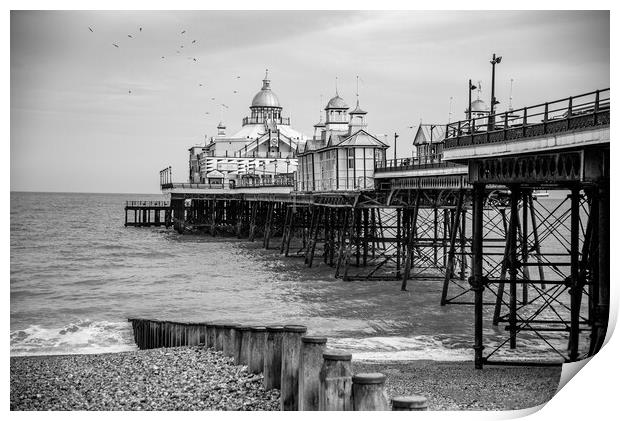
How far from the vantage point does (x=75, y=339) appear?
22188 millimetres

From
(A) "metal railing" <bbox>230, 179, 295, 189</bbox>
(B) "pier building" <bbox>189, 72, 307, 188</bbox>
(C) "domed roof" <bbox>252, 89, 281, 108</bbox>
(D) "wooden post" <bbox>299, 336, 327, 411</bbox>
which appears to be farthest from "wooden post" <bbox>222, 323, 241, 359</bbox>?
(C) "domed roof" <bbox>252, 89, 281, 108</bbox>

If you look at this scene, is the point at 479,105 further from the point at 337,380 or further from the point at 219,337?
the point at 337,380

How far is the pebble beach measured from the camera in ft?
41.2

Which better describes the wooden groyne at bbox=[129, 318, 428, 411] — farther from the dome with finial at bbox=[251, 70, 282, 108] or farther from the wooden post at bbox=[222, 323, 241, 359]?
the dome with finial at bbox=[251, 70, 282, 108]

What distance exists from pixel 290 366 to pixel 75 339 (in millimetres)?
12333

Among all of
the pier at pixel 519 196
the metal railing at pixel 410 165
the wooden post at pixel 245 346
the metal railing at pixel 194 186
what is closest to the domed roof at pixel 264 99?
the metal railing at pixel 194 186

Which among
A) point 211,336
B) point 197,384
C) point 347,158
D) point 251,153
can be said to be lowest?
point 197,384

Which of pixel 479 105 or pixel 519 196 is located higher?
pixel 479 105

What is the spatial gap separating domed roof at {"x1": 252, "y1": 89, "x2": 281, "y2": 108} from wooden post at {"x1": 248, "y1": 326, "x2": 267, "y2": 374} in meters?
75.3

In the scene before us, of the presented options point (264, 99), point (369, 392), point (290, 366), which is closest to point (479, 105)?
point (290, 366)

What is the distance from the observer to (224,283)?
34312 mm

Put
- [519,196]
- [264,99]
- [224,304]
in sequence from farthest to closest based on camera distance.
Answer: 1. [264,99]
2. [224,304]
3. [519,196]

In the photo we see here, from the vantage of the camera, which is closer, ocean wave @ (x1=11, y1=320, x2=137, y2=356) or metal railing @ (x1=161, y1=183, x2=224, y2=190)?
ocean wave @ (x1=11, y1=320, x2=137, y2=356)
